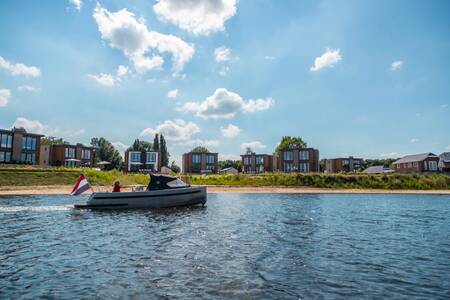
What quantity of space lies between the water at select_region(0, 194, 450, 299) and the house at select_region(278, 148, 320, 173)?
69.5m

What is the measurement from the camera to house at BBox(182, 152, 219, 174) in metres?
95.4

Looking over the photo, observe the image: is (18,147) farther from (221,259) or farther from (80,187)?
(221,259)

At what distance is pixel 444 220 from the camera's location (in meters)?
22.3

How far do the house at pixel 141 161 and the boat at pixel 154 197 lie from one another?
214 ft

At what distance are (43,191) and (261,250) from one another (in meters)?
39.5

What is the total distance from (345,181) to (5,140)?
6971cm

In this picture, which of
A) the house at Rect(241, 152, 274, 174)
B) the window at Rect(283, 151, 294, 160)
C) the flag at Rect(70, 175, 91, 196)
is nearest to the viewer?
the flag at Rect(70, 175, 91, 196)

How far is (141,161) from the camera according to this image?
91.8m

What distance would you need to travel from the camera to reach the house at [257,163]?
96.5 meters

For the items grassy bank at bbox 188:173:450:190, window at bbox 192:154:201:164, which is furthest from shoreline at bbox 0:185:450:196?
window at bbox 192:154:201:164

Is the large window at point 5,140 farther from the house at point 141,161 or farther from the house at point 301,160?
the house at point 301,160

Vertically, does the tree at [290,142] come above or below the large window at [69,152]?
above

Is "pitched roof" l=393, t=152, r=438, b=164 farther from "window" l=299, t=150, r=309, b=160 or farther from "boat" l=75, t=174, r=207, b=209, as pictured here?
"boat" l=75, t=174, r=207, b=209

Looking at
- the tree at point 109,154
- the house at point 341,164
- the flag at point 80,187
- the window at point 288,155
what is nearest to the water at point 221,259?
the flag at point 80,187
